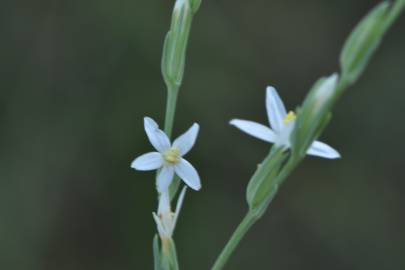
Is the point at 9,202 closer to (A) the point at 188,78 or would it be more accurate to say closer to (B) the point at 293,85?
(A) the point at 188,78

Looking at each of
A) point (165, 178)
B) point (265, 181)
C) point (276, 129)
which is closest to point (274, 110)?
point (276, 129)

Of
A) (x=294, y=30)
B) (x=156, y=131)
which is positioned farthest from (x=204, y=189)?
(x=156, y=131)

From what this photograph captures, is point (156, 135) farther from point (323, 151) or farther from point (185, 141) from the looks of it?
point (323, 151)

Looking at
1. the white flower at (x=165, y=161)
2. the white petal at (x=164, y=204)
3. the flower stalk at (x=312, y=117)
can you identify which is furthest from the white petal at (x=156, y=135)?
the flower stalk at (x=312, y=117)

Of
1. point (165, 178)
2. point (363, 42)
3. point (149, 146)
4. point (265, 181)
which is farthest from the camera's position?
point (149, 146)

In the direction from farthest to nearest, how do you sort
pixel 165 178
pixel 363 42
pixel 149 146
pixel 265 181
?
pixel 149 146, pixel 165 178, pixel 265 181, pixel 363 42

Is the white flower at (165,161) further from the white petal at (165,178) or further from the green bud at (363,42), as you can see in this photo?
the green bud at (363,42)
